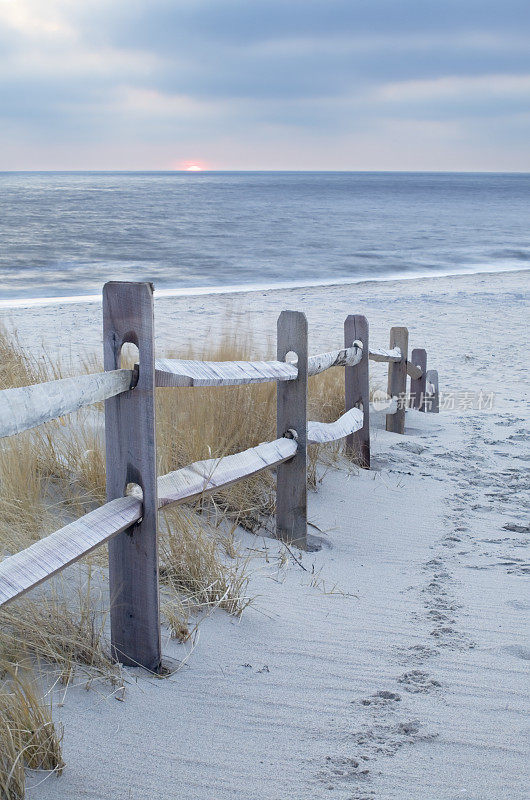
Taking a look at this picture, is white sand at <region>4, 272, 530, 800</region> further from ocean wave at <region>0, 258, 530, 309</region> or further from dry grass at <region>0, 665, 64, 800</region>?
ocean wave at <region>0, 258, 530, 309</region>

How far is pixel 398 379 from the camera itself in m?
6.79

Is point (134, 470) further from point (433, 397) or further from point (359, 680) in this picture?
point (433, 397)

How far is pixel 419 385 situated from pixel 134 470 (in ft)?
18.1

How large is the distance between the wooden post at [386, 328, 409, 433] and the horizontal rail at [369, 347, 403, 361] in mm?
67

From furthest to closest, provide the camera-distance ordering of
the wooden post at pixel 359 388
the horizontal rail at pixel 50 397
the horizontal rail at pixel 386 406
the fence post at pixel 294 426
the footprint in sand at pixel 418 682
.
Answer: the horizontal rail at pixel 386 406 → the wooden post at pixel 359 388 → the fence post at pixel 294 426 → the footprint in sand at pixel 418 682 → the horizontal rail at pixel 50 397

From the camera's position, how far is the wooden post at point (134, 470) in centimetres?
227

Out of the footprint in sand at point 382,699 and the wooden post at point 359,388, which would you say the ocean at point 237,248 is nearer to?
the wooden post at point 359,388

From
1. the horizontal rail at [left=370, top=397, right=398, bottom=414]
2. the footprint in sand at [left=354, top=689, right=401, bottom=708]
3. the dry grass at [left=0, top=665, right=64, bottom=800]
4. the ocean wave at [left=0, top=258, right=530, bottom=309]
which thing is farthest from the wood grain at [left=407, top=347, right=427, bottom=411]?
the ocean wave at [left=0, top=258, right=530, bottom=309]

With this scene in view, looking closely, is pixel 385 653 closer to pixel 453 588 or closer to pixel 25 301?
pixel 453 588

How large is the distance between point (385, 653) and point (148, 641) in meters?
0.97

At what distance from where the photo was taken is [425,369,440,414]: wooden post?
303 inches

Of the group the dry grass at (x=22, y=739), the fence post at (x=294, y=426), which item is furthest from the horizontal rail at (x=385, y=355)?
the dry grass at (x=22, y=739)

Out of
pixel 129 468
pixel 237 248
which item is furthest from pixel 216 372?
pixel 237 248

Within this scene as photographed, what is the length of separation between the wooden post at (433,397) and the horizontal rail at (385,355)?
117cm
